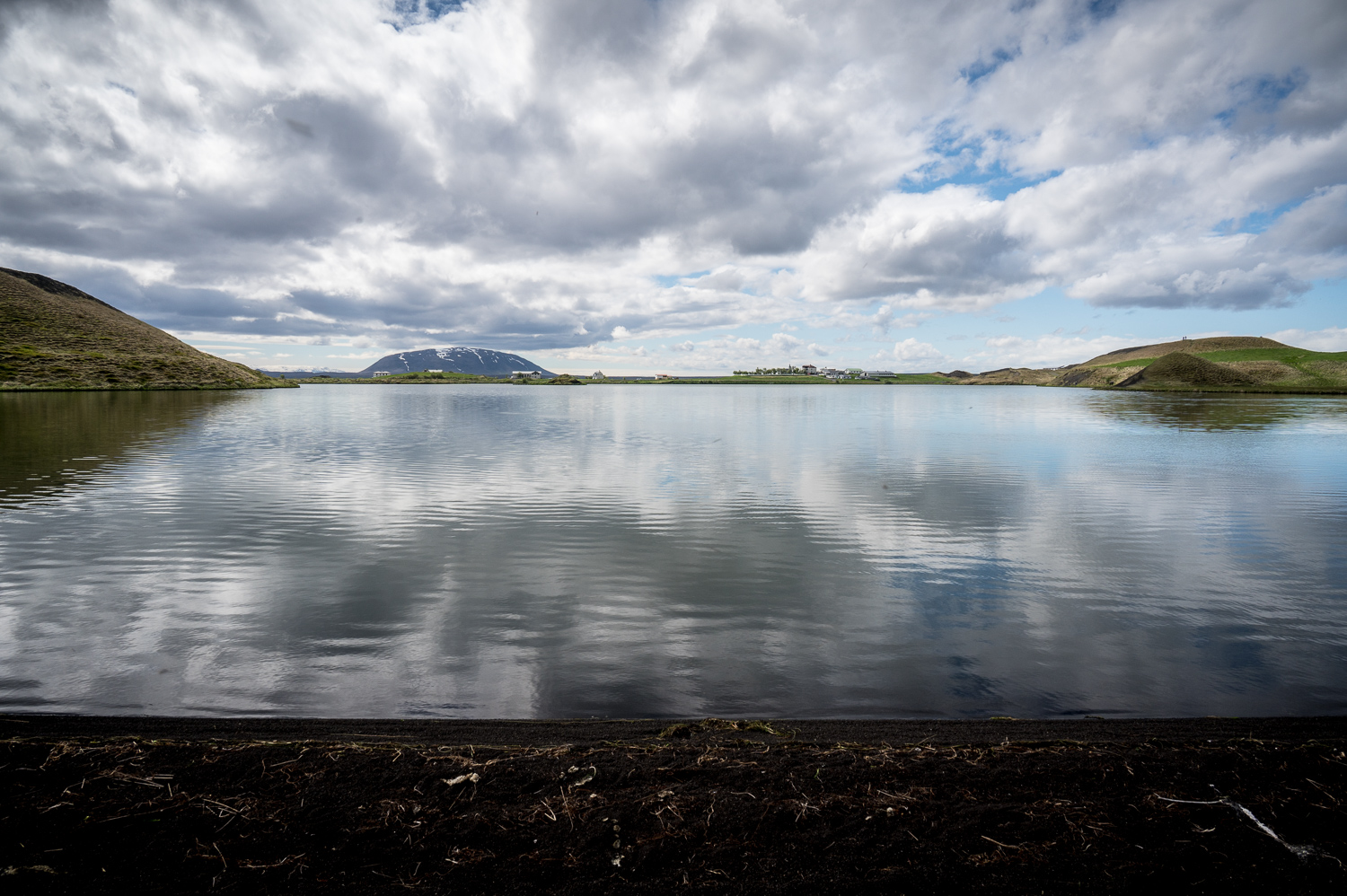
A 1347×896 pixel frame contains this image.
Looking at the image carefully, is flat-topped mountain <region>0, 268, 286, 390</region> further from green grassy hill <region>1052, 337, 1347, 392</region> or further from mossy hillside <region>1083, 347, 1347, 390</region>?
mossy hillside <region>1083, 347, 1347, 390</region>

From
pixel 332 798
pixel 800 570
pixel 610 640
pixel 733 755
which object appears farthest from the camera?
pixel 800 570

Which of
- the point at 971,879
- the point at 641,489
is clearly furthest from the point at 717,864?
the point at 641,489

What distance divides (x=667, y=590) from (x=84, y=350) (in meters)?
181

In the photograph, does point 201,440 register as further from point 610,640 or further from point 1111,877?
point 1111,877

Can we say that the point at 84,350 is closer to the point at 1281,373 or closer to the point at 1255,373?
the point at 1255,373

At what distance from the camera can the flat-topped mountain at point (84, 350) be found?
111688 millimetres

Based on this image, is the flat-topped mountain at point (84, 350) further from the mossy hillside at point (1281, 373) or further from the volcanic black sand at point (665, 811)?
the mossy hillside at point (1281, 373)

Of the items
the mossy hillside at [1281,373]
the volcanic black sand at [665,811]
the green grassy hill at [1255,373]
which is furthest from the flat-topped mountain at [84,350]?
the mossy hillside at [1281,373]

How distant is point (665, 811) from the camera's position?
5.52 meters

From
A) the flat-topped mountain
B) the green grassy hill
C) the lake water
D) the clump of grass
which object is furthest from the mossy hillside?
the flat-topped mountain

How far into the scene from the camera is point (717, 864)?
488 cm

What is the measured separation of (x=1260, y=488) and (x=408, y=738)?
108ft

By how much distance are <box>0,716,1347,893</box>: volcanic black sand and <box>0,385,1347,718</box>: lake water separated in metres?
1.62

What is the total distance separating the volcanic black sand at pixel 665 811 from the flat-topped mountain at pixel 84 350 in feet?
450
